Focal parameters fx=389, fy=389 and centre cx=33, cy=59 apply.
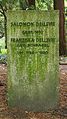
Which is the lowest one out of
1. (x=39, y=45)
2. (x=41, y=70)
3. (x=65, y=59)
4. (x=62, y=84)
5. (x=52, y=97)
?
(x=65, y=59)

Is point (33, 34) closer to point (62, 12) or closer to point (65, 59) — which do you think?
point (65, 59)

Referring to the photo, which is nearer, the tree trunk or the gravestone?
the gravestone

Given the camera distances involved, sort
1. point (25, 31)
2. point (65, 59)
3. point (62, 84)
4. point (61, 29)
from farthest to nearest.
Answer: point (61, 29) < point (65, 59) < point (62, 84) < point (25, 31)

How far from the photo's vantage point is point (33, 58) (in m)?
7.27

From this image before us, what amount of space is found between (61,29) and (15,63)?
11868mm

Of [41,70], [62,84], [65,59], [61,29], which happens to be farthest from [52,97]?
[61,29]

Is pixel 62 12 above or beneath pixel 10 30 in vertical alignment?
beneath

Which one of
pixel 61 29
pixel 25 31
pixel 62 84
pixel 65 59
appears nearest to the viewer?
pixel 25 31

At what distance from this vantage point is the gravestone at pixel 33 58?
23.4 ft

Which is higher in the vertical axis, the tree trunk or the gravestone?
the gravestone

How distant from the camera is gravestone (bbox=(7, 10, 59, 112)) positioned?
23.4 ft

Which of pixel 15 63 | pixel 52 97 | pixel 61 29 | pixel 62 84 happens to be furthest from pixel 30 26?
pixel 61 29

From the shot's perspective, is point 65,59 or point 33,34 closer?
point 33,34

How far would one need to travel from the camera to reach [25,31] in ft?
23.5
